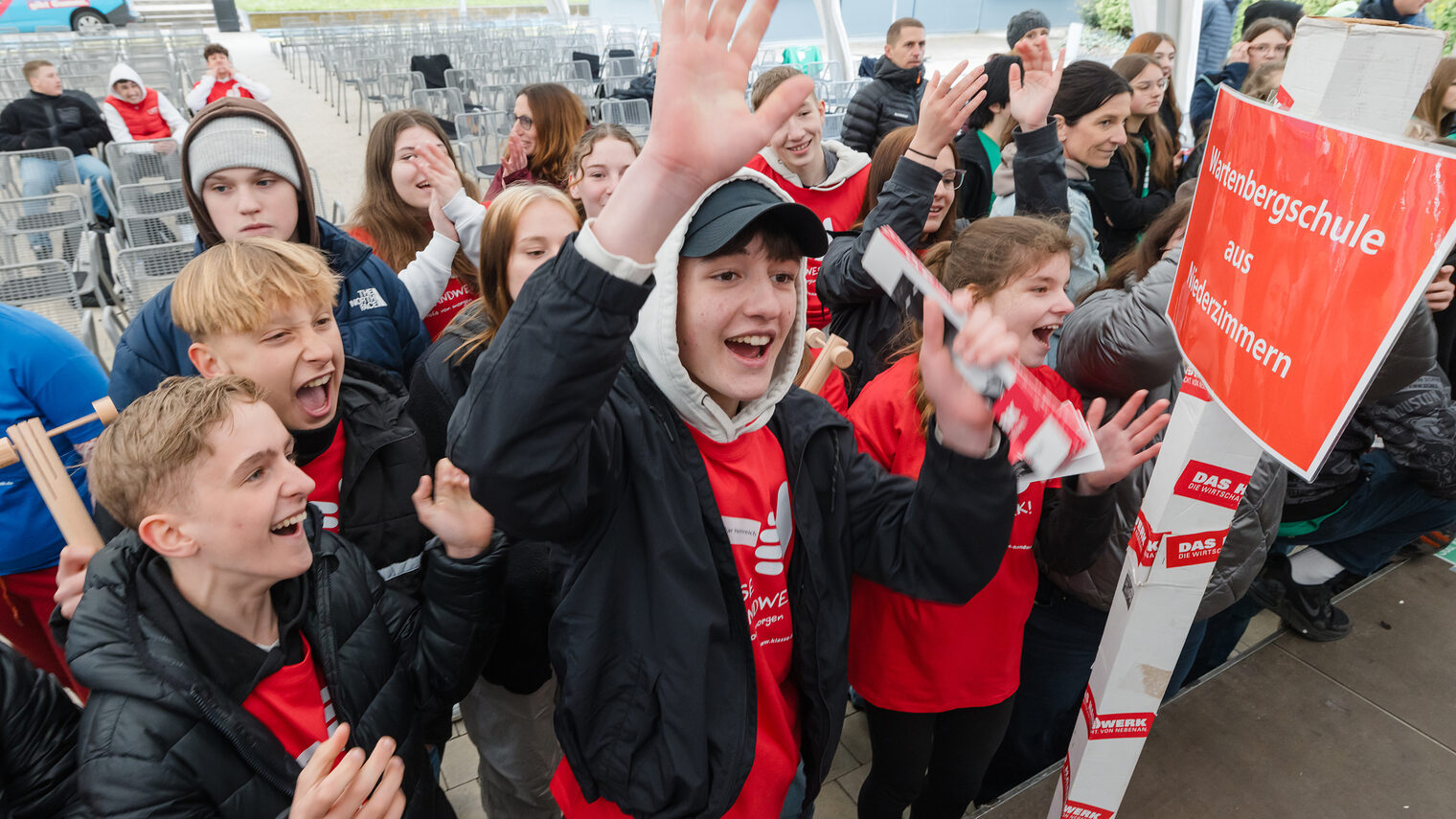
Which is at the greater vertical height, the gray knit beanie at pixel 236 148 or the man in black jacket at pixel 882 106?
the gray knit beanie at pixel 236 148

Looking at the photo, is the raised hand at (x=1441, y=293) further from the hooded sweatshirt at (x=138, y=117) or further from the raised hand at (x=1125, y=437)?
the hooded sweatshirt at (x=138, y=117)

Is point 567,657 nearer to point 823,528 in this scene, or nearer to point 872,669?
point 823,528

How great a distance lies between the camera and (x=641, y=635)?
1305 mm

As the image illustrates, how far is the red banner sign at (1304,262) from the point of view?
0.91 meters

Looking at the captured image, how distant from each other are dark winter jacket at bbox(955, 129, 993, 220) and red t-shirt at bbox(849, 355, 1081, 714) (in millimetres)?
1867

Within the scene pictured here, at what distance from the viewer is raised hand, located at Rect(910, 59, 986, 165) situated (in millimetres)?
2303

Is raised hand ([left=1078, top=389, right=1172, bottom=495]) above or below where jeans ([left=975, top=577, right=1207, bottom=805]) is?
above

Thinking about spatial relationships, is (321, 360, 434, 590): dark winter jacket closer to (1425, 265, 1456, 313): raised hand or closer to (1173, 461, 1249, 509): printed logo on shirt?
(1173, 461, 1249, 509): printed logo on shirt

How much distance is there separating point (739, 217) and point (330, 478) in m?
1.19

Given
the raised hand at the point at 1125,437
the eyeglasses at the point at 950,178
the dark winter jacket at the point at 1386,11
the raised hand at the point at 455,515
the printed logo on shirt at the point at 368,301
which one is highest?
the dark winter jacket at the point at 1386,11

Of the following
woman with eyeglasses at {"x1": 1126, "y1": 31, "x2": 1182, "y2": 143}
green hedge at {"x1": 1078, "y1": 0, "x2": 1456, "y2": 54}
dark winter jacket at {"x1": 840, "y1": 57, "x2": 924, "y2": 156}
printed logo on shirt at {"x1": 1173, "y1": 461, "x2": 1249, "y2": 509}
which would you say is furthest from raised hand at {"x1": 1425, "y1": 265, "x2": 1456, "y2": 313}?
green hedge at {"x1": 1078, "y1": 0, "x2": 1456, "y2": 54}

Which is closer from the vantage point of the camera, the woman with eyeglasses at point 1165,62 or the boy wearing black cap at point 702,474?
the boy wearing black cap at point 702,474

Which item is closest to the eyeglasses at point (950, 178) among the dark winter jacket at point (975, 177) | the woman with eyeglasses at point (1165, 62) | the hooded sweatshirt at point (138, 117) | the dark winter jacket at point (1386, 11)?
the dark winter jacket at point (975, 177)

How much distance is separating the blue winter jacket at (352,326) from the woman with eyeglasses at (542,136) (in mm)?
1472
